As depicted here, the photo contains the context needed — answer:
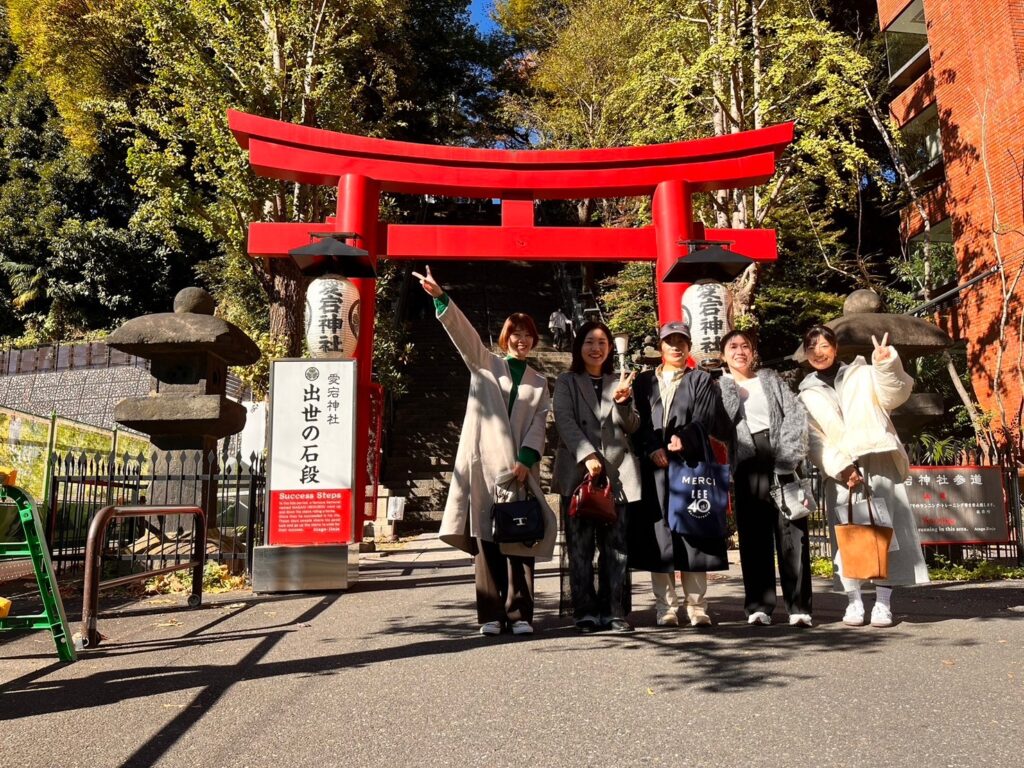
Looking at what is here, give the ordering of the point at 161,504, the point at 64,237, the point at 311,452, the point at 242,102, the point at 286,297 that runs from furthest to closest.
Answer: the point at 64,237, the point at 286,297, the point at 242,102, the point at 161,504, the point at 311,452

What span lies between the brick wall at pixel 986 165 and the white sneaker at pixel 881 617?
9011 millimetres

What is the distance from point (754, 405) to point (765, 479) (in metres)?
0.46

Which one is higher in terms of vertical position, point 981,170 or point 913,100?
point 913,100

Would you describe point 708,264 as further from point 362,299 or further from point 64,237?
point 64,237

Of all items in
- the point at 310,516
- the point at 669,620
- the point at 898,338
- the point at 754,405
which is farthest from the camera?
the point at 898,338

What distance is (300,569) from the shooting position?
606 cm

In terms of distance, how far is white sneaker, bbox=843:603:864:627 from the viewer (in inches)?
168

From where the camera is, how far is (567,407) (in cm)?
429

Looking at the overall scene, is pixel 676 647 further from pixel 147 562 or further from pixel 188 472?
pixel 188 472

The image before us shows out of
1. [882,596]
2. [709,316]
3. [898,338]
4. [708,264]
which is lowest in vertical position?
[882,596]

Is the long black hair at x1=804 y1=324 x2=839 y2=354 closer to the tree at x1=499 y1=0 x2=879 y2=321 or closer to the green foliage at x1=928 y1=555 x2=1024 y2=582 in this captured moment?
the green foliage at x1=928 y1=555 x2=1024 y2=582

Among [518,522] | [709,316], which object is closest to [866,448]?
[518,522]

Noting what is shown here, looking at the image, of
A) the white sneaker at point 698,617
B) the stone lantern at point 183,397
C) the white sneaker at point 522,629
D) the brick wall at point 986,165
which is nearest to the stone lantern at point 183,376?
the stone lantern at point 183,397

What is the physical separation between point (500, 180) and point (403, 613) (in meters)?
5.20
